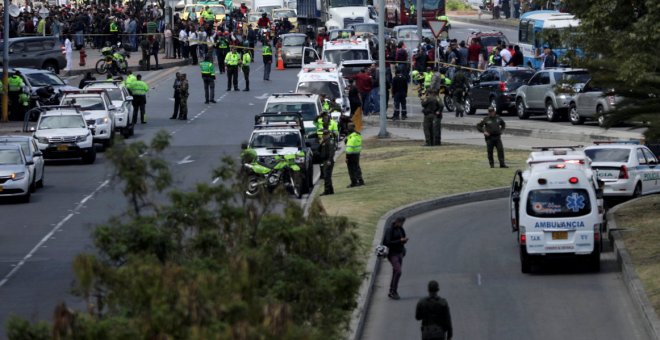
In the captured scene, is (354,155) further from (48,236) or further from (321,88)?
(321,88)

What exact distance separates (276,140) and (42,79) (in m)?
18.6

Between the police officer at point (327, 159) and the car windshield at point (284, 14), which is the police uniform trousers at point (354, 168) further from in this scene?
the car windshield at point (284, 14)

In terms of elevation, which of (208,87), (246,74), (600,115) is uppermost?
(600,115)

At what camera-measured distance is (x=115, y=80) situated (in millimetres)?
48375

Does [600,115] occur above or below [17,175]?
above

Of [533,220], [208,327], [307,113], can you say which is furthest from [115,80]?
[208,327]

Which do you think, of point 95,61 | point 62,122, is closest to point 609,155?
point 62,122

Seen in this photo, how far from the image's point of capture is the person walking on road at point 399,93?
47384mm

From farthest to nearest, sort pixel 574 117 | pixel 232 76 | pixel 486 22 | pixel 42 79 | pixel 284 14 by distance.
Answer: pixel 486 22, pixel 284 14, pixel 232 76, pixel 42 79, pixel 574 117

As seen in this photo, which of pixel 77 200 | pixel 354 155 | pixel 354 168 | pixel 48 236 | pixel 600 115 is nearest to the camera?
pixel 48 236

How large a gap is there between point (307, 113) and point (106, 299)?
2988 cm

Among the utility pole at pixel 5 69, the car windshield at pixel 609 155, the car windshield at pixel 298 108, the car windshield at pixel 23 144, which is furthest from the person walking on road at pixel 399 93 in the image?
the car windshield at pixel 609 155

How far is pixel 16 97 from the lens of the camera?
50.3m

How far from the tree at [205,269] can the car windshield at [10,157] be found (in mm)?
20163
